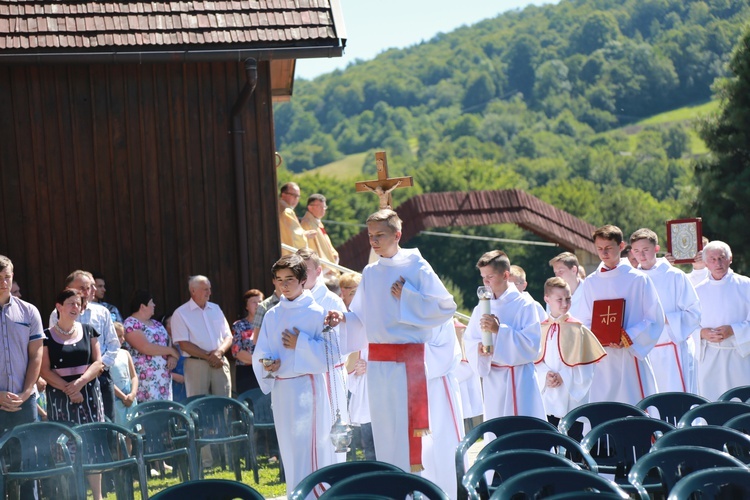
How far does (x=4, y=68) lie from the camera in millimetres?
11352

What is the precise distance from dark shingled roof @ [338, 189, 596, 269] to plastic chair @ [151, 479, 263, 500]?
1429cm

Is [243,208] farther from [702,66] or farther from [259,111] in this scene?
[702,66]

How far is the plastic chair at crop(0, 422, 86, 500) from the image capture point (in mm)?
7668

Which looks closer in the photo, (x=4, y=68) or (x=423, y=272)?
(x=423, y=272)

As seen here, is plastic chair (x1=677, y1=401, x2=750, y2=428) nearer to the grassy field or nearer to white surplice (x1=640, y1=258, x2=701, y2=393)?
white surplice (x1=640, y1=258, x2=701, y2=393)

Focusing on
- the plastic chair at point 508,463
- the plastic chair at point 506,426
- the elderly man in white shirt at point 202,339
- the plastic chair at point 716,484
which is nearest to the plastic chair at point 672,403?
the plastic chair at point 506,426

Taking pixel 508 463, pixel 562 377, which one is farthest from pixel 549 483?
pixel 562 377

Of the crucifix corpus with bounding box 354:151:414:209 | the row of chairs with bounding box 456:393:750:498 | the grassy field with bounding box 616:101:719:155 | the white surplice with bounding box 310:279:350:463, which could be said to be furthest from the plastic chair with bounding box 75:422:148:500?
the grassy field with bounding box 616:101:719:155

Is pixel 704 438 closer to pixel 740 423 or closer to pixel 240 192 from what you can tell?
pixel 740 423

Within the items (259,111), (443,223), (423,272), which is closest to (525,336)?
(423,272)

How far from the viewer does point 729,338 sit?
37.1 feet

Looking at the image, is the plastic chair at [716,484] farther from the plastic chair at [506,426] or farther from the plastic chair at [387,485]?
the plastic chair at [506,426]

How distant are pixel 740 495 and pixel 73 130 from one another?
850cm

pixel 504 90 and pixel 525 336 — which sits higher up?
pixel 504 90
